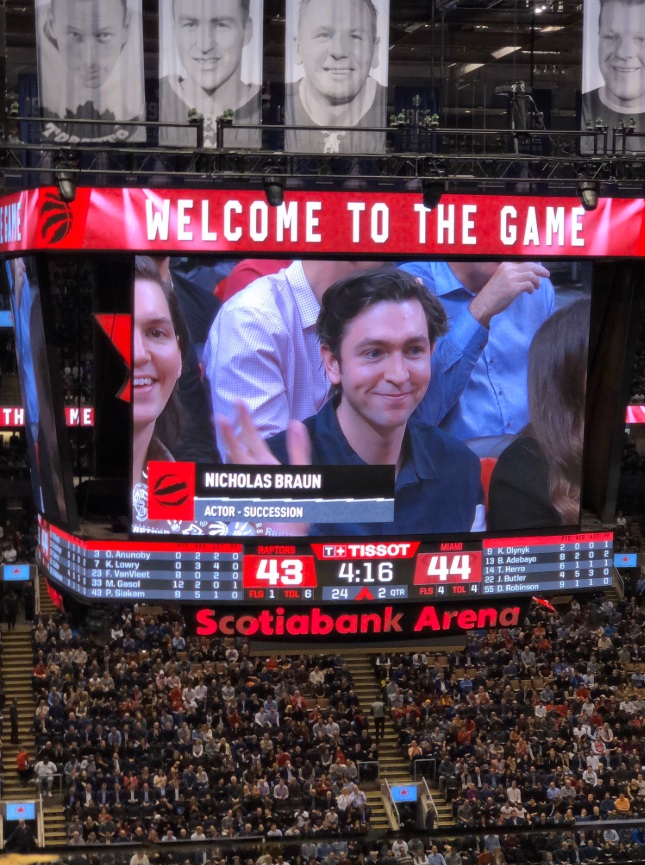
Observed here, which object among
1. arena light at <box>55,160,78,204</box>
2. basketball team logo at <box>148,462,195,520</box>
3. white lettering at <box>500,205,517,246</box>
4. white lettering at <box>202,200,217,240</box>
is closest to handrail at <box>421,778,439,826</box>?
basketball team logo at <box>148,462,195,520</box>

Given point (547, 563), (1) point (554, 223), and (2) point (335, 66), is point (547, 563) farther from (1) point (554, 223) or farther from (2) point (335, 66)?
(2) point (335, 66)

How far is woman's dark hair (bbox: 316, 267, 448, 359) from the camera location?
1848 centimetres

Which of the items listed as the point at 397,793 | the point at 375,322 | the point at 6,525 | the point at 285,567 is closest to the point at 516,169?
the point at 375,322

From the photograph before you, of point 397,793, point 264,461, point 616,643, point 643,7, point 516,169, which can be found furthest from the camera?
point 616,643

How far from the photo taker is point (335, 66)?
1919 centimetres

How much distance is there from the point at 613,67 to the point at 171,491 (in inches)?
280

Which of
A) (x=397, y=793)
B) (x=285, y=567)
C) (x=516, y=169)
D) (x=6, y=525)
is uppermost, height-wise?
(x=516, y=169)

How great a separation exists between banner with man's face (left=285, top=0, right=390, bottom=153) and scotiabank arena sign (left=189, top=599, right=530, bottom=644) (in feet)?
16.9

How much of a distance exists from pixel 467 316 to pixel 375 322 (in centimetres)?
103

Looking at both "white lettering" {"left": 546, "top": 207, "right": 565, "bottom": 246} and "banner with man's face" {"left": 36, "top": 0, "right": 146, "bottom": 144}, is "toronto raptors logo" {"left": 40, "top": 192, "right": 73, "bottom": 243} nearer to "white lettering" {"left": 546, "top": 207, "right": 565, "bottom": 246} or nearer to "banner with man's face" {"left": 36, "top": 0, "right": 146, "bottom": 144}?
"banner with man's face" {"left": 36, "top": 0, "right": 146, "bottom": 144}

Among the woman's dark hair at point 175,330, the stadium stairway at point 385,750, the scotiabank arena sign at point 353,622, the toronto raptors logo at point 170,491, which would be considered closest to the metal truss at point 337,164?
the woman's dark hair at point 175,330

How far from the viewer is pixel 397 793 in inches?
1063

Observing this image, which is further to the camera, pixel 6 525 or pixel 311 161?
pixel 6 525

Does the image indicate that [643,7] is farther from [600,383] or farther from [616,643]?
[616,643]
